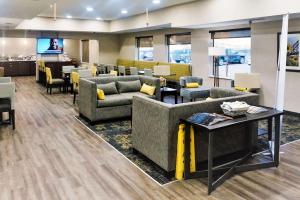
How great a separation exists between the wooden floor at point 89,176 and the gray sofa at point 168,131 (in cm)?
33

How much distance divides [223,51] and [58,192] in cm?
648

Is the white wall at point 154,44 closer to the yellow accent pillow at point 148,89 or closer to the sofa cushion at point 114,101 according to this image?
the yellow accent pillow at point 148,89

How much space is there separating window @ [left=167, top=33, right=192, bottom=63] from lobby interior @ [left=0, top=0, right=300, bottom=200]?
4 cm

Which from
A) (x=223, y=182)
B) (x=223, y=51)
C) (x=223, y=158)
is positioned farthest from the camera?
(x=223, y=51)

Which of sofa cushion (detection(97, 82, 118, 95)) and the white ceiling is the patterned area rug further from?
the white ceiling

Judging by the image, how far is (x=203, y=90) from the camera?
7.78 meters

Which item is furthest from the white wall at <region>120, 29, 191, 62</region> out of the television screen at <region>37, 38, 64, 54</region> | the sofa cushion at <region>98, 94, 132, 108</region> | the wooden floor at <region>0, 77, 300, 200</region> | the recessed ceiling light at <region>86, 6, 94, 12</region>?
the wooden floor at <region>0, 77, 300, 200</region>

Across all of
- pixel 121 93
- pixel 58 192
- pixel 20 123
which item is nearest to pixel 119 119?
pixel 121 93

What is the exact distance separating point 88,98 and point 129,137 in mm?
1502

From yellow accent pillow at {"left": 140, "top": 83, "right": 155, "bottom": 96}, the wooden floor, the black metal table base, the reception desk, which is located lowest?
the wooden floor

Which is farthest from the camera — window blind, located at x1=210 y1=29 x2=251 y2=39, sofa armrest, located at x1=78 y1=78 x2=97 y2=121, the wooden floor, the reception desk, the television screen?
the reception desk

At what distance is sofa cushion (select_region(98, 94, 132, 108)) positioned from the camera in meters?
6.30

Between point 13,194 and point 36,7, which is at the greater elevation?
point 36,7

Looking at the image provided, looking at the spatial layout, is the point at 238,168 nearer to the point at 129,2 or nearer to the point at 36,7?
the point at 36,7
